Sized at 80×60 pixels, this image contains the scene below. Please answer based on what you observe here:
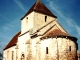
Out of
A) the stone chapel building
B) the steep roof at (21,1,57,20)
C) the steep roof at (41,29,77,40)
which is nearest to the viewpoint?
the stone chapel building

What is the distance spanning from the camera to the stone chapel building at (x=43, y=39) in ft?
85.6

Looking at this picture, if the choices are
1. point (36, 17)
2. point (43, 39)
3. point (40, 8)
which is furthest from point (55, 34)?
point (40, 8)

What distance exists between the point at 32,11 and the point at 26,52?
706 cm

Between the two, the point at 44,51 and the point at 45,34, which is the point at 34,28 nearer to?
the point at 45,34

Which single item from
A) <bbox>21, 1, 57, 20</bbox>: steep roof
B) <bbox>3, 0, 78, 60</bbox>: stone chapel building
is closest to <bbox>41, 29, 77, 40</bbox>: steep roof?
<bbox>3, 0, 78, 60</bbox>: stone chapel building

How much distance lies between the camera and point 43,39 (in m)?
27.2

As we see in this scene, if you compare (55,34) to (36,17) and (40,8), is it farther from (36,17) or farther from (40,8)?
(40,8)

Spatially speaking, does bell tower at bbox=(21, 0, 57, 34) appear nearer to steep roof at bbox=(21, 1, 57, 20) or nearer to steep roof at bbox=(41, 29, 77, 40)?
steep roof at bbox=(21, 1, 57, 20)

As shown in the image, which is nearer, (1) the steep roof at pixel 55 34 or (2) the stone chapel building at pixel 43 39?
(2) the stone chapel building at pixel 43 39

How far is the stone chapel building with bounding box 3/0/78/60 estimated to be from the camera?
26078mm

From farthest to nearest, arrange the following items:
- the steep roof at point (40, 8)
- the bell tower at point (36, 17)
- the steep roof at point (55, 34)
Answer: the steep roof at point (40, 8)
the bell tower at point (36, 17)
the steep roof at point (55, 34)

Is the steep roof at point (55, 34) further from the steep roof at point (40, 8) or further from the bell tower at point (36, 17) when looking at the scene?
the steep roof at point (40, 8)

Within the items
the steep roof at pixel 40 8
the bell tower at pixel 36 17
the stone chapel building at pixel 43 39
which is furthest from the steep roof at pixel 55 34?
the steep roof at pixel 40 8

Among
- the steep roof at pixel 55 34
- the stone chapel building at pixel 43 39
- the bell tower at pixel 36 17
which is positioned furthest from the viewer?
the bell tower at pixel 36 17
